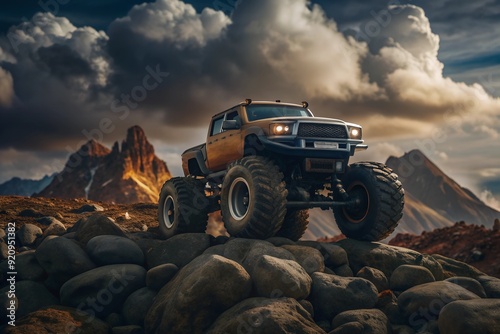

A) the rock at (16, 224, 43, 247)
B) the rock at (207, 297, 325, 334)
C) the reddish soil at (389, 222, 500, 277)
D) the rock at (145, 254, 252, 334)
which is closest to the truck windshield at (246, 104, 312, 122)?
the rock at (145, 254, 252, 334)

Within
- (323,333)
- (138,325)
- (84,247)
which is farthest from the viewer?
(84,247)

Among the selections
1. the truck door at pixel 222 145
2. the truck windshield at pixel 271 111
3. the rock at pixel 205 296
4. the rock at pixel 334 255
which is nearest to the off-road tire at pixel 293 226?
the truck door at pixel 222 145

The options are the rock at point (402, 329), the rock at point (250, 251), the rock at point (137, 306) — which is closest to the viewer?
the rock at point (402, 329)

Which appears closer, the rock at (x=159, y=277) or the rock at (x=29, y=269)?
the rock at (x=159, y=277)

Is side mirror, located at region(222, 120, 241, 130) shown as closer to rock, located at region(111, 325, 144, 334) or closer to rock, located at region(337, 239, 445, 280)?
rock, located at region(337, 239, 445, 280)

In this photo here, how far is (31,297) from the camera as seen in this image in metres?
9.16

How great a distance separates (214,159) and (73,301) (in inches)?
178

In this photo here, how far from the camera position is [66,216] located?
16.6m

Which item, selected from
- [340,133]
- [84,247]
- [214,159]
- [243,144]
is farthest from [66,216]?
[340,133]

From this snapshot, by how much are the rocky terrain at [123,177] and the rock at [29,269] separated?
122 metres

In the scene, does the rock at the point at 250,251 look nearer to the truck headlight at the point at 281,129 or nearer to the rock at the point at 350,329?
the rock at the point at 350,329

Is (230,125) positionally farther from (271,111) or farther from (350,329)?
(350,329)

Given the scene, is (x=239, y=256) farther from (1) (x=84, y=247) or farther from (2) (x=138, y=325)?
(1) (x=84, y=247)

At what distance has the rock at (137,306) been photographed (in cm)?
870
